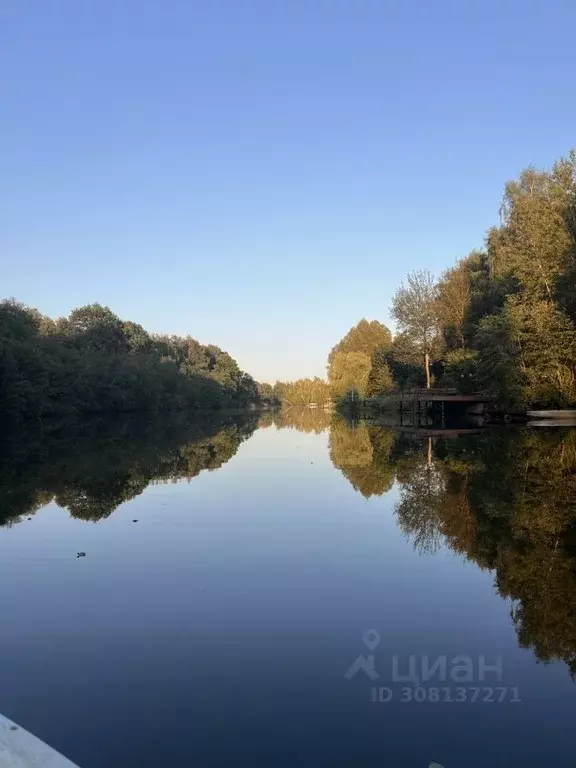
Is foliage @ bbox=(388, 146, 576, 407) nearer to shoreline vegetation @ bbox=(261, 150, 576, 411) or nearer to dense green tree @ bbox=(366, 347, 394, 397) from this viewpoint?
shoreline vegetation @ bbox=(261, 150, 576, 411)

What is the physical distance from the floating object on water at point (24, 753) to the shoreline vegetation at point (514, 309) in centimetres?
3095

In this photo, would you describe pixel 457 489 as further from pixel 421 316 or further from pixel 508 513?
pixel 421 316

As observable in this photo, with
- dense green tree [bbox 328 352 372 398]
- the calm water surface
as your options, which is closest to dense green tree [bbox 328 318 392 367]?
dense green tree [bbox 328 352 372 398]

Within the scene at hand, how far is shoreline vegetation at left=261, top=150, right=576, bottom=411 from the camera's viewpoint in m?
30.7

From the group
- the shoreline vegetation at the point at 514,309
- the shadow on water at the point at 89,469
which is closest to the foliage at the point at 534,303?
the shoreline vegetation at the point at 514,309

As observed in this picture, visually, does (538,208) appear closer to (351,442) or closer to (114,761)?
(351,442)

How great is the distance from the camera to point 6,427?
39.1 meters

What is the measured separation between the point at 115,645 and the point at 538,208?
1294 inches

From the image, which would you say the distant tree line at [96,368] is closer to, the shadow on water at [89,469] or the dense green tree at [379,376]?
the shadow on water at [89,469]

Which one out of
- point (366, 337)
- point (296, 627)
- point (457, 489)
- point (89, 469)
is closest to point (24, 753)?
point (296, 627)

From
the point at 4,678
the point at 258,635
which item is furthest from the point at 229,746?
the point at 4,678

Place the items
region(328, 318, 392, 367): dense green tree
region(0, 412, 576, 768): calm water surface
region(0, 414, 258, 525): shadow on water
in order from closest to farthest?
region(0, 412, 576, 768): calm water surface
region(0, 414, 258, 525): shadow on water
region(328, 318, 392, 367): dense green tree

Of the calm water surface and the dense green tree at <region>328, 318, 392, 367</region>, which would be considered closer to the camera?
the calm water surface

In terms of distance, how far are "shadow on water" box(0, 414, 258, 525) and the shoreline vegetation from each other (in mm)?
15251
